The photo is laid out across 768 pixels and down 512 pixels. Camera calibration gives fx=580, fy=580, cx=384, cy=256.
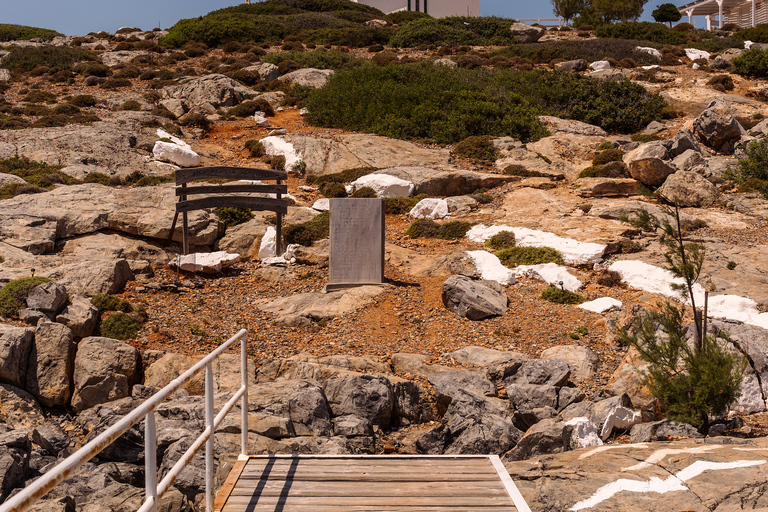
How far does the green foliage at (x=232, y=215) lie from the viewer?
17203mm

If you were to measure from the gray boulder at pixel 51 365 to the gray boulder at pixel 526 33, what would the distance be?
47.5 meters

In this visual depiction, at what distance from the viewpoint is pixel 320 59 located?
1532 inches

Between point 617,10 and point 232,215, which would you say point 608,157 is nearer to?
point 232,215

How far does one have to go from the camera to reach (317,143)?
24500 millimetres

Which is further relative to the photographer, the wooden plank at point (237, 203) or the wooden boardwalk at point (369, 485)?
the wooden plank at point (237, 203)

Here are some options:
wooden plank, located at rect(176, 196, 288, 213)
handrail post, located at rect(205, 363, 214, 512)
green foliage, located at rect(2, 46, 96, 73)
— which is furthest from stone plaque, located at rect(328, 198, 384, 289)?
green foliage, located at rect(2, 46, 96, 73)

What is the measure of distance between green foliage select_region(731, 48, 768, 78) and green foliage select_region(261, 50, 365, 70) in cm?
2317

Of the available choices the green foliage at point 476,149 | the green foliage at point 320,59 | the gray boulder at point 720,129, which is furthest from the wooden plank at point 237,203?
the green foliage at point 320,59

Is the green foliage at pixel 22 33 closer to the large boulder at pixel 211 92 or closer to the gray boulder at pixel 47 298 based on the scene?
the large boulder at pixel 211 92

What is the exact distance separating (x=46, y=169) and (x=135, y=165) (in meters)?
2.91

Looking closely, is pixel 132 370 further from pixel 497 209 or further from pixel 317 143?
pixel 317 143

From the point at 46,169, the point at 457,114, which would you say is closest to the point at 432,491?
the point at 46,169

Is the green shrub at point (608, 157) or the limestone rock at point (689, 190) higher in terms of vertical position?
the green shrub at point (608, 157)

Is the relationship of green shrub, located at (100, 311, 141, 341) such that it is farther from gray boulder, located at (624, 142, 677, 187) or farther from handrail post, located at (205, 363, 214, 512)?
gray boulder, located at (624, 142, 677, 187)
